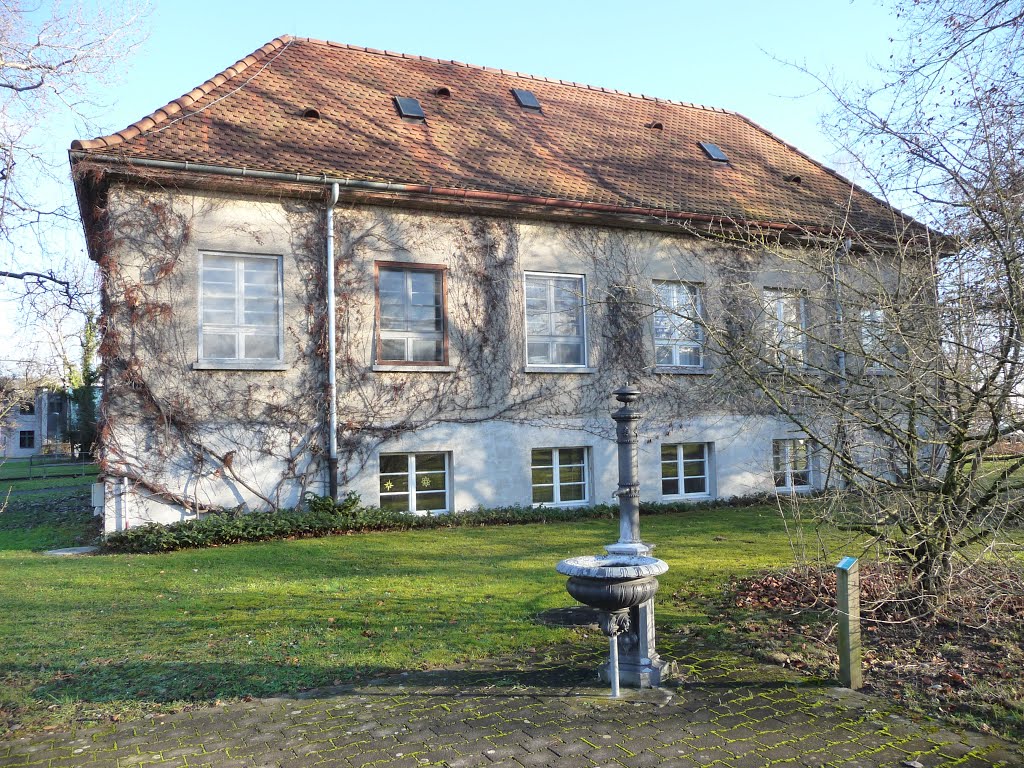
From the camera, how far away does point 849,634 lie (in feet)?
16.4

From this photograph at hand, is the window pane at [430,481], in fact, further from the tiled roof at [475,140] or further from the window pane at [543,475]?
the tiled roof at [475,140]

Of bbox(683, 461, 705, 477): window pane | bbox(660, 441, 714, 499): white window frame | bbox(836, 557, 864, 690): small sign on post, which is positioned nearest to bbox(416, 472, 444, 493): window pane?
bbox(660, 441, 714, 499): white window frame

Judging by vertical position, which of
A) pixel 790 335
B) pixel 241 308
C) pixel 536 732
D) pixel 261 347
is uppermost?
pixel 241 308

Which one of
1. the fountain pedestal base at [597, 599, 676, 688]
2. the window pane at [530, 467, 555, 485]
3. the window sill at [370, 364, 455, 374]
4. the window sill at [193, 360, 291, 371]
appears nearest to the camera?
the fountain pedestal base at [597, 599, 676, 688]

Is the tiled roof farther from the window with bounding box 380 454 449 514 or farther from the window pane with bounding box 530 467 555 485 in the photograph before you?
the window pane with bounding box 530 467 555 485

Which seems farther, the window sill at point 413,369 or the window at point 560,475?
the window at point 560,475

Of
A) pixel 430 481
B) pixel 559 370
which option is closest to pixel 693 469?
pixel 559 370

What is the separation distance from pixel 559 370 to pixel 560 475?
1926mm

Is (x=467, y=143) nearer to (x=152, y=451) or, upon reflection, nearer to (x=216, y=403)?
(x=216, y=403)

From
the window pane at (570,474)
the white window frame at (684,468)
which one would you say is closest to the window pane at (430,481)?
the window pane at (570,474)

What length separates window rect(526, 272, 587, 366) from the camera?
14.6 metres

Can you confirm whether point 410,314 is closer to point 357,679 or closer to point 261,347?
point 261,347

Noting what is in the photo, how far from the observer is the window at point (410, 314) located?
1347cm

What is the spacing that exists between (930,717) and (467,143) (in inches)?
510
